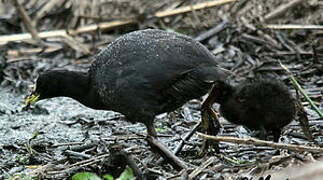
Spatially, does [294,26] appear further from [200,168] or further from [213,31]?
[200,168]

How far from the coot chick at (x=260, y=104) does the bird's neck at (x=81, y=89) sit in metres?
0.93

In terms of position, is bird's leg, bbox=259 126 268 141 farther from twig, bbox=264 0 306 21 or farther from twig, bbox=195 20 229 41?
twig, bbox=264 0 306 21

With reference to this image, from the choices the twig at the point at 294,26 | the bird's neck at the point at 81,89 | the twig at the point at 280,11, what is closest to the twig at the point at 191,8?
the twig at the point at 280,11

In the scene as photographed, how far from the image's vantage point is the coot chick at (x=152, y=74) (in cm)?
482

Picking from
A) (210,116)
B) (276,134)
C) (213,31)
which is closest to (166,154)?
(210,116)

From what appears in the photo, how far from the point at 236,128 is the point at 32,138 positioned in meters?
1.67

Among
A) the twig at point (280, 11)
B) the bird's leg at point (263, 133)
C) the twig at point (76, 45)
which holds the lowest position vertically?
the bird's leg at point (263, 133)

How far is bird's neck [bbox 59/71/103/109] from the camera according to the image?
5.42 meters

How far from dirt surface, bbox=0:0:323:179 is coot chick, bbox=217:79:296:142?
22 cm

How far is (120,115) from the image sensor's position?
677 centimetres

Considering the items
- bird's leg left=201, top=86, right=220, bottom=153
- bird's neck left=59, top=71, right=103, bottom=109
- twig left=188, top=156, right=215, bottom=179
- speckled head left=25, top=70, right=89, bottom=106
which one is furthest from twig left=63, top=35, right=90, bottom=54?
twig left=188, top=156, right=215, bottom=179

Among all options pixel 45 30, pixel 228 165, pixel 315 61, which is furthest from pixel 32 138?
pixel 45 30

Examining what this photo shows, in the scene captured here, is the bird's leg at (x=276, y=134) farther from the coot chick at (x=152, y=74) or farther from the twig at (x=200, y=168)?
the twig at (x=200, y=168)

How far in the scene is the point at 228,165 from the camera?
4.42m
